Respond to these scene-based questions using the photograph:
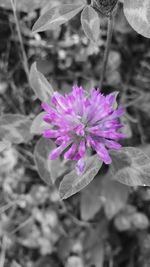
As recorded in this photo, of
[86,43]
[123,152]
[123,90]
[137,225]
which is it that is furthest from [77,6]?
[137,225]

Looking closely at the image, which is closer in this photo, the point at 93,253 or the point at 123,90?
the point at 93,253

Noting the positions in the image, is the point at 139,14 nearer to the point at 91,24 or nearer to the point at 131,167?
the point at 91,24

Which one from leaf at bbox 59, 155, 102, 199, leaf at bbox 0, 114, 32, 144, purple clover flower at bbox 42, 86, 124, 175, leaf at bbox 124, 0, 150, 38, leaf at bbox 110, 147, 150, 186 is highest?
leaf at bbox 124, 0, 150, 38

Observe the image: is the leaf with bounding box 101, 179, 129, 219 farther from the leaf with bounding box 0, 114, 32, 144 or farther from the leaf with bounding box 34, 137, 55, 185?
the leaf with bounding box 0, 114, 32, 144

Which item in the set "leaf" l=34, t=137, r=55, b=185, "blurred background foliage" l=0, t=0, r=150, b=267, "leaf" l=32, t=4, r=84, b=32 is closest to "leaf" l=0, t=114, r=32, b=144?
"leaf" l=34, t=137, r=55, b=185

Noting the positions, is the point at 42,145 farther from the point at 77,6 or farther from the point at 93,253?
the point at 93,253
